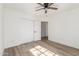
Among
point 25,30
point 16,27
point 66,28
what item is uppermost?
point 16,27

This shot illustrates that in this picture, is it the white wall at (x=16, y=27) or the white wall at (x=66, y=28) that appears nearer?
the white wall at (x=16, y=27)

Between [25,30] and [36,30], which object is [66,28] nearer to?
[36,30]

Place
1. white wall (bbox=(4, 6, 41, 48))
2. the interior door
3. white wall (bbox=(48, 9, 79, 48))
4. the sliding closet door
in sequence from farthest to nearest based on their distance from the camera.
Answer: the interior door < the sliding closet door < white wall (bbox=(48, 9, 79, 48)) < white wall (bbox=(4, 6, 41, 48))

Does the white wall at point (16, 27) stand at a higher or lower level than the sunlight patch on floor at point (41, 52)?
higher

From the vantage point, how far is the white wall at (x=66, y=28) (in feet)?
11.7

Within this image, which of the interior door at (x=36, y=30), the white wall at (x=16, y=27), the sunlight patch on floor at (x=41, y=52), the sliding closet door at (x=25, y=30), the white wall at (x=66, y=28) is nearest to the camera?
the sunlight patch on floor at (x=41, y=52)

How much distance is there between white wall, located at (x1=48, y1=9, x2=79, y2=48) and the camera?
3.56 metres

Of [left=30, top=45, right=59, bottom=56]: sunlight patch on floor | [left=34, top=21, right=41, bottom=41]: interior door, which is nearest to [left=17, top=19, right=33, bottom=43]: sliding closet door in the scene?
[left=34, top=21, right=41, bottom=41]: interior door

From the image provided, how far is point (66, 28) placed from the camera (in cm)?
410

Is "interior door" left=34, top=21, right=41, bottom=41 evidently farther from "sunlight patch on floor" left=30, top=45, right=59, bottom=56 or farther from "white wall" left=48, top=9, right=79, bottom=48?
"sunlight patch on floor" left=30, top=45, right=59, bottom=56

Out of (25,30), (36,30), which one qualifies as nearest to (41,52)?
(25,30)

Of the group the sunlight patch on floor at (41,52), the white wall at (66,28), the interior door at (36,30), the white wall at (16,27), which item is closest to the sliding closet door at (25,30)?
the white wall at (16,27)

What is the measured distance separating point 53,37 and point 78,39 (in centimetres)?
200

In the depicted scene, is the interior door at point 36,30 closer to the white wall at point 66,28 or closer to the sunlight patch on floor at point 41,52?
→ the white wall at point 66,28
